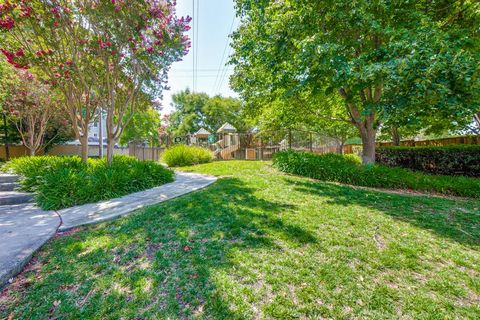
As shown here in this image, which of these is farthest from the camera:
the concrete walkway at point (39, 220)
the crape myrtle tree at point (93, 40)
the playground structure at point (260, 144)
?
the playground structure at point (260, 144)

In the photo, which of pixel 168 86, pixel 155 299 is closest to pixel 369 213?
pixel 155 299

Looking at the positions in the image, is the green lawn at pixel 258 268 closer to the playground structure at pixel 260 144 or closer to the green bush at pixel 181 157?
the green bush at pixel 181 157

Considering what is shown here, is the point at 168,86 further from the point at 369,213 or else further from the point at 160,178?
the point at 369,213

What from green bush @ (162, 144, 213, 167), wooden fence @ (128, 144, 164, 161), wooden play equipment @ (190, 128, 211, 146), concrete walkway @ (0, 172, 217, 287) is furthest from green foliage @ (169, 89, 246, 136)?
concrete walkway @ (0, 172, 217, 287)

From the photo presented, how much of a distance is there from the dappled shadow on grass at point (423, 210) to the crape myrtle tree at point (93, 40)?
5199 millimetres

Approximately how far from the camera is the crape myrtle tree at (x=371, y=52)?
3.85m

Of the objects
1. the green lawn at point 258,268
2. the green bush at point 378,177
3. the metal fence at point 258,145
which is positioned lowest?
the green lawn at point 258,268

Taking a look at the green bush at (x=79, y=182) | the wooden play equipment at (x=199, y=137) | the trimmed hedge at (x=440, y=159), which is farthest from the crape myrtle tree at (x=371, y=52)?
the wooden play equipment at (x=199, y=137)

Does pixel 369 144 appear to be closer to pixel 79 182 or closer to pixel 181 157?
pixel 181 157

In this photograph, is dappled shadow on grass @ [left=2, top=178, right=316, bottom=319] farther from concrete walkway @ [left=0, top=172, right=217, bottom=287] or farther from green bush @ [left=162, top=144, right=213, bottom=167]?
green bush @ [left=162, top=144, right=213, bottom=167]

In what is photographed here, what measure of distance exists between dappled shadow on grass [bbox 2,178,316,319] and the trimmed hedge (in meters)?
6.94

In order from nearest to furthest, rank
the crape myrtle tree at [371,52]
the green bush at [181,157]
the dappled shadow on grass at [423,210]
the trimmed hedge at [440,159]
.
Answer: the dappled shadow on grass at [423,210] → the crape myrtle tree at [371,52] → the trimmed hedge at [440,159] → the green bush at [181,157]

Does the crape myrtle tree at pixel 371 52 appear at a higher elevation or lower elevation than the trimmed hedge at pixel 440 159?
higher

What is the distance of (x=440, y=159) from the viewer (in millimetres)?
6965
